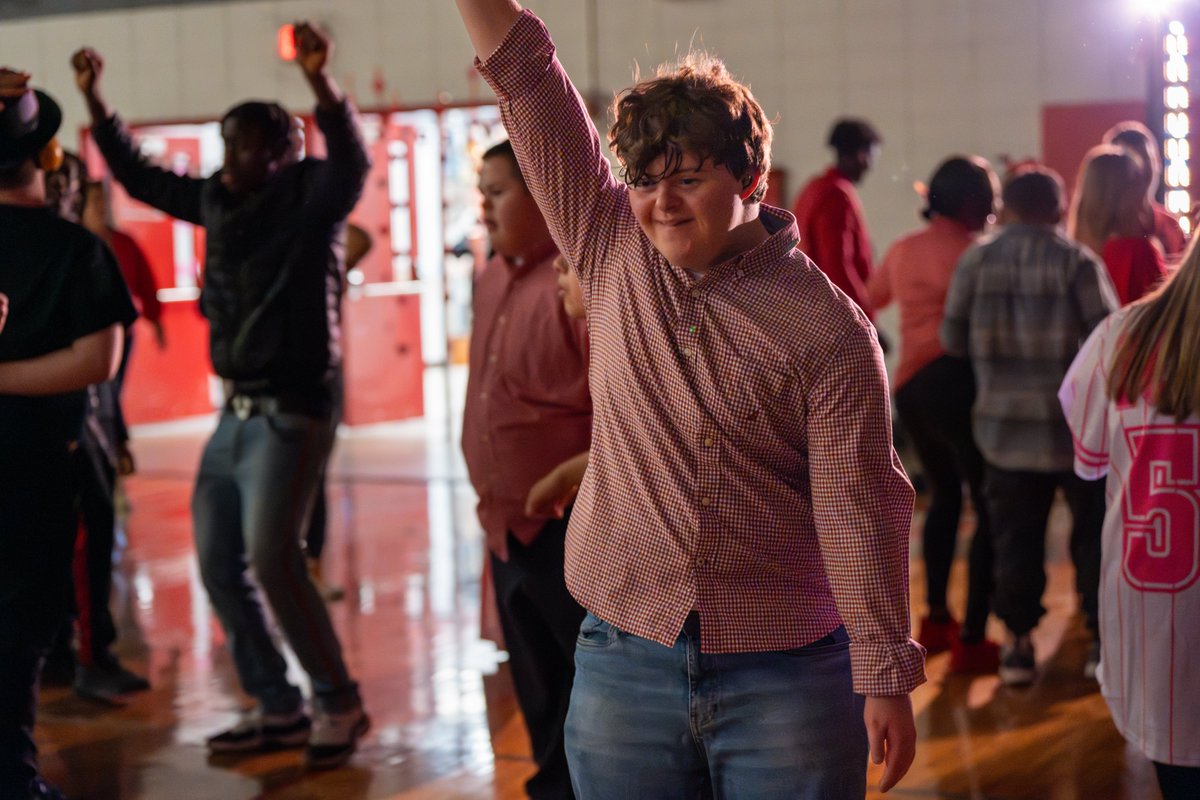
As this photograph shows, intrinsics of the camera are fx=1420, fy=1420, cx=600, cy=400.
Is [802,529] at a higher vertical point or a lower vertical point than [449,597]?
higher

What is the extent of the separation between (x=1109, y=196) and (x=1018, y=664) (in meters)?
1.46

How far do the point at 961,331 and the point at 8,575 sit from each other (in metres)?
2.83

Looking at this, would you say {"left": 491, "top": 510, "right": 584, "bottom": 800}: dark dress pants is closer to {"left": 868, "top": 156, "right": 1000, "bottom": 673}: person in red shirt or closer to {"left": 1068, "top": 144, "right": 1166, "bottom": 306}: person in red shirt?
{"left": 868, "top": 156, "right": 1000, "bottom": 673}: person in red shirt

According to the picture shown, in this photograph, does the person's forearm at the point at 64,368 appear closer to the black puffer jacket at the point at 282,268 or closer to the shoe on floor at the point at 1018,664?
the black puffer jacket at the point at 282,268

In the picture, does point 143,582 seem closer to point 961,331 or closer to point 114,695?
point 114,695

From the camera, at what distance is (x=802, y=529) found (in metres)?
1.75

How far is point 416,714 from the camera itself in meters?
4.12

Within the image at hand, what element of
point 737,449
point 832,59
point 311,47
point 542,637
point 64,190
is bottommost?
point 542,637

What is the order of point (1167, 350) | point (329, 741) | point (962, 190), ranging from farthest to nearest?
point (962, 190) → point (329, 741) → point (1167, 350)

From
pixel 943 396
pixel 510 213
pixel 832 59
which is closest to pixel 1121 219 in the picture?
pixel 943 396

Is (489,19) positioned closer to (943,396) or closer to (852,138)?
(943,396)

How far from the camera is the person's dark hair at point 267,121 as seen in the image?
142 inches

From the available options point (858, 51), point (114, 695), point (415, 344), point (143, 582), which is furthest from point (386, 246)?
point (114, 695)

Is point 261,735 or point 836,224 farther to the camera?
point 836,224
